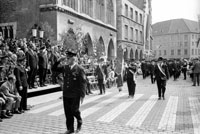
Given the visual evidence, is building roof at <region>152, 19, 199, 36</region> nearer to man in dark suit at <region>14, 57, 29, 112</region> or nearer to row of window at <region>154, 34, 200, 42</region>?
row of window at <region>154, 34, 200, 42</region>

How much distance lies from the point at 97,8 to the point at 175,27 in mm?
66632

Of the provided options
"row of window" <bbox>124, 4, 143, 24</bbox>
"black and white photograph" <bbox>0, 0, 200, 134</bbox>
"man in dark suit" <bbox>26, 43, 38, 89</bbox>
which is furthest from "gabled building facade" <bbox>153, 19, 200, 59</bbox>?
"man in dark suit" <bbox>26, 43, 38, 89</bbox>

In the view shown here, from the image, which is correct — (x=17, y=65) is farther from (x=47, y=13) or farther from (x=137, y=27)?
(x=137, y=27)

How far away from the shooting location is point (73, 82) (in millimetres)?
6168

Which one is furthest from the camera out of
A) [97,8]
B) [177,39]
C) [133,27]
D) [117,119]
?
[177,39]

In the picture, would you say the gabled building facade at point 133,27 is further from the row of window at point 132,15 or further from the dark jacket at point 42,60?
the dark jacket at point 42,60

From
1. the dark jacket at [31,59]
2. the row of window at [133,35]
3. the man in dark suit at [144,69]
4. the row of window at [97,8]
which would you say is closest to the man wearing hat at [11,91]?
the dark jacket at [31,59]

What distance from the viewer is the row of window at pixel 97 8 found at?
24.2m

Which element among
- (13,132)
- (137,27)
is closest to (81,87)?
(13,132)

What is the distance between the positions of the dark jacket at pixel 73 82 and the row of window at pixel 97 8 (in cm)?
1724

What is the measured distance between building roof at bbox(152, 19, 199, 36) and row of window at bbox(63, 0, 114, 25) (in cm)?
5941

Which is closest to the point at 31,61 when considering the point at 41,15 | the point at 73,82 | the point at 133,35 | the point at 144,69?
the point at 73,82

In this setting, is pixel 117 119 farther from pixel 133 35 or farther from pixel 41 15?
pixel 133 35

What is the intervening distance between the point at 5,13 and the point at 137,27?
1214 inches
